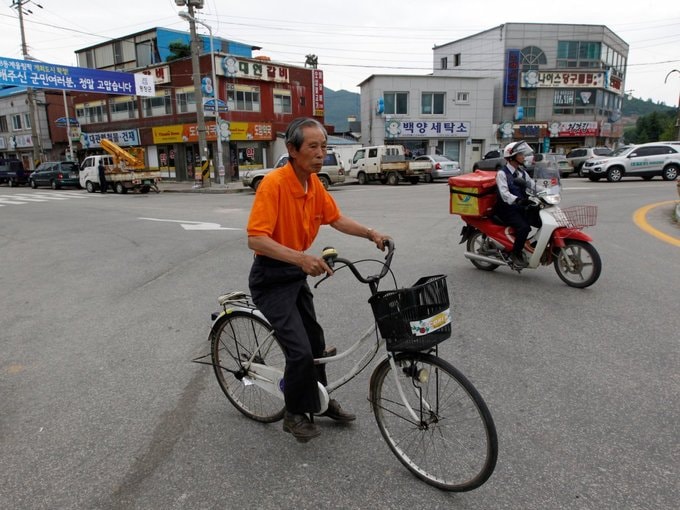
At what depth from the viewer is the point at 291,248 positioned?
8.98ft

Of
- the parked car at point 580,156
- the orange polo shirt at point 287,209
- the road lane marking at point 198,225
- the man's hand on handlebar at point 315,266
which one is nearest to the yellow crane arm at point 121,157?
the road lane marking at point 198,225

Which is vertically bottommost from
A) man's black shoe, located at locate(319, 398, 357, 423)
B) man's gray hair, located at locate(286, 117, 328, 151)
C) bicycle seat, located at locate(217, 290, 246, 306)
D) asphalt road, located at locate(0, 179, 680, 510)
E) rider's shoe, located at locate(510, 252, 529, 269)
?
asphalt road, located at locate(0, 179, 680, 510)

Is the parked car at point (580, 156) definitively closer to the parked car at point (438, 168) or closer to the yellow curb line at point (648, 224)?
the parked car at point (438, 168)

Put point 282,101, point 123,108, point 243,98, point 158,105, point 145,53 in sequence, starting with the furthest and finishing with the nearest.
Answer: point 145,53 → point 123,108 → point 158,105 → point 282,101 → point 243,98

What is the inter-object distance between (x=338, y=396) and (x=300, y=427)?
2.25 feet

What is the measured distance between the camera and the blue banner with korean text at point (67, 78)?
841 inches

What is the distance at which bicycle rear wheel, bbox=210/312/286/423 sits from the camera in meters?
3.03

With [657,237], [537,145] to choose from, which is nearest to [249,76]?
[537,145]

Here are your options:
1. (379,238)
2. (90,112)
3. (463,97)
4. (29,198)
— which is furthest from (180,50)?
(379,238)

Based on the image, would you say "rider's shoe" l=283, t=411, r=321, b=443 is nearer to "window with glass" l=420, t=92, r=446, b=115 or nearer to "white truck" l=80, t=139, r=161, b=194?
"white truck" l=80, t=139, r=161, b=194

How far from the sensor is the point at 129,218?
43.8 ft

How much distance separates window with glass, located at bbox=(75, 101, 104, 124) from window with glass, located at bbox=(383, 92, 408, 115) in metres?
22.4

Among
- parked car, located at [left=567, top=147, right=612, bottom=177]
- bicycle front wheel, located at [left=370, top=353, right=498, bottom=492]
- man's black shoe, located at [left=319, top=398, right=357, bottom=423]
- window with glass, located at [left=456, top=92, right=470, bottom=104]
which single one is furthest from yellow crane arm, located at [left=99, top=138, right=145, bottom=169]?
bicycle front wheel, located at [left=370, top=353, right=498, bottom=492]

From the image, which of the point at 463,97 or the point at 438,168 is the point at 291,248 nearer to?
the point at 438,168
